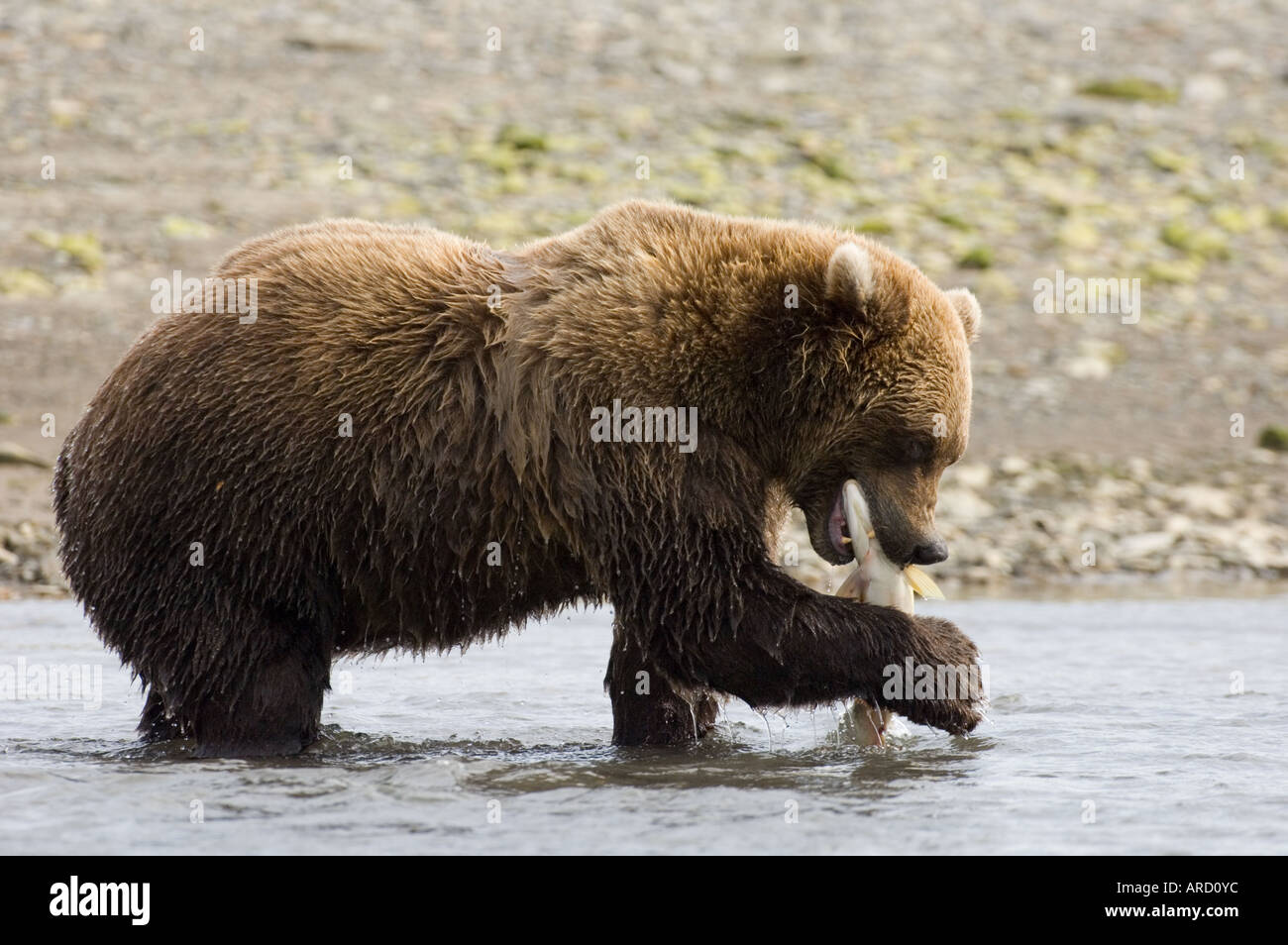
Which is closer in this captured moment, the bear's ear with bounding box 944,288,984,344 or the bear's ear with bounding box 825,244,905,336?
the bear's ear with bounding box 825,244,905,336

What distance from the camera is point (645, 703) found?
6742 millimetres

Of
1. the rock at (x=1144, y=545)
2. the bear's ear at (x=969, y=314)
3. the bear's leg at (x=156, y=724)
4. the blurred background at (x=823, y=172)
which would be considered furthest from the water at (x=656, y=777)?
the blurred background at (x=823, y=172)

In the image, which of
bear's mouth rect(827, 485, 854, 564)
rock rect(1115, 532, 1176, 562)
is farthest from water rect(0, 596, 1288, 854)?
rock rect(1115, 532, 1176, 562)

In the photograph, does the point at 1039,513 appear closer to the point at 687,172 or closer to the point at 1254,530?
the point at 1254,530

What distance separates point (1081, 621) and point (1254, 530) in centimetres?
286

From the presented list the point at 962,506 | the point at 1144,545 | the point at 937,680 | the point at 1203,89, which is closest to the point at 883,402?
the point at 937,680

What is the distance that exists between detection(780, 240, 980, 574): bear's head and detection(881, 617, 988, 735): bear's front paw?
0.99ft

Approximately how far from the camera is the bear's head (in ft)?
20.4

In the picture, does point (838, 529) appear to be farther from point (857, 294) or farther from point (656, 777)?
point (656, 777)

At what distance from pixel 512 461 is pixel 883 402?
1.28 meters

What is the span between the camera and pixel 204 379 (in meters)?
6.16

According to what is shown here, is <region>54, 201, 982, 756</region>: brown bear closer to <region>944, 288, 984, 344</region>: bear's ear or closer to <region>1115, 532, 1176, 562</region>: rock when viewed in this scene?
<region>944, 288, 984, 344</region>: bear's ear

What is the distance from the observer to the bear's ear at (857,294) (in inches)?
238

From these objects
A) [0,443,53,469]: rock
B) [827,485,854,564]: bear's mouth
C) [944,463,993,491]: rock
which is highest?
[0,443,53,469]: rock
